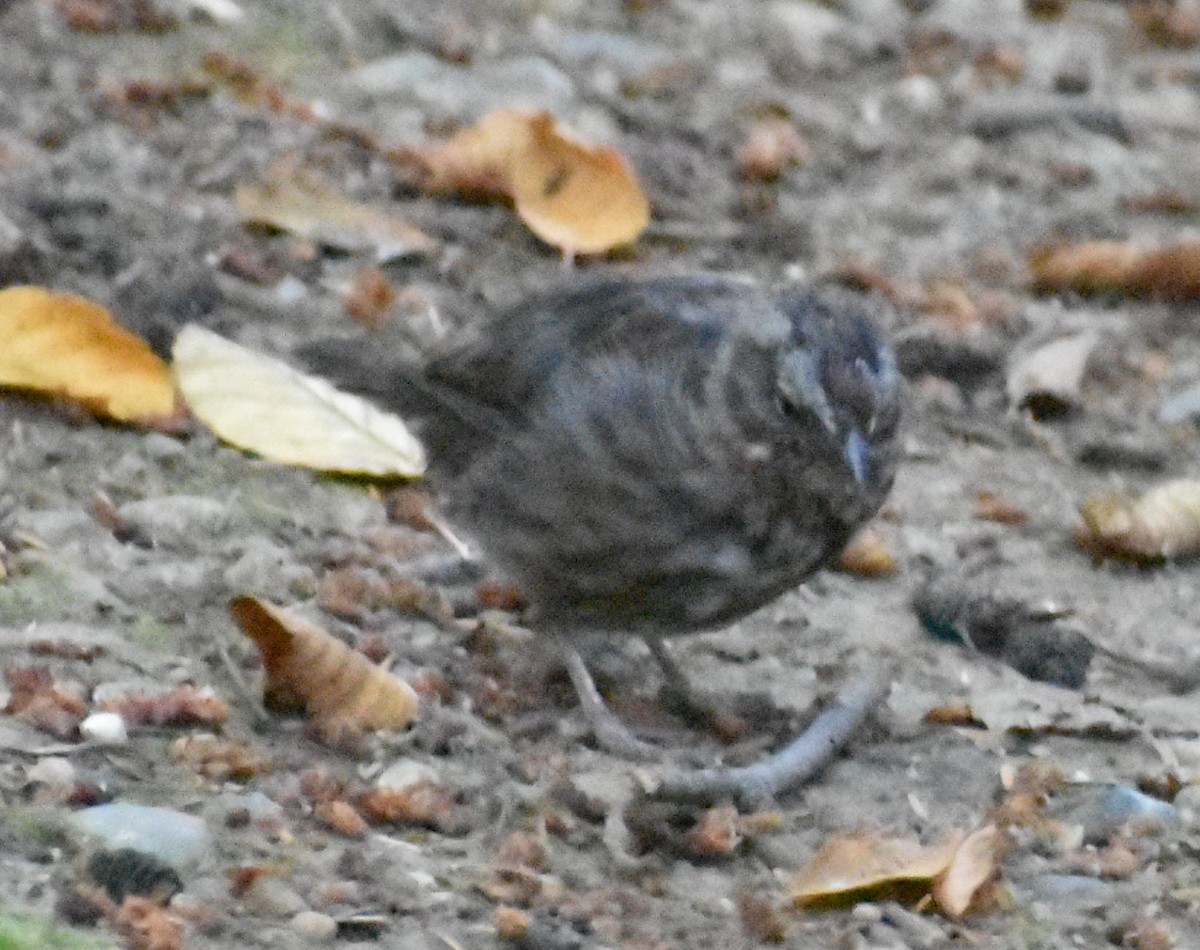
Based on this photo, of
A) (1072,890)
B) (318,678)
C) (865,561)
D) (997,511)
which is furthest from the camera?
(997,511)

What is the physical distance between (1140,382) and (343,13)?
8.79 feet

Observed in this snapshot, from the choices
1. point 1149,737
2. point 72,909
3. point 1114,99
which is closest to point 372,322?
point 1149,737

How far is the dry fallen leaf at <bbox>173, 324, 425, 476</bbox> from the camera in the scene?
4805 mm

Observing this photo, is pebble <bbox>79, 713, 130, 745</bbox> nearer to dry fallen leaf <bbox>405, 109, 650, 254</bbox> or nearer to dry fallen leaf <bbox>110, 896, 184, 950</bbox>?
dry fallen leaf <bbox>110, 896, 184, 950</bbox>

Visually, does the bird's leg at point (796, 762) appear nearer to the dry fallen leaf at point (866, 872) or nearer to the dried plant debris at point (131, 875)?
the dry fallen leaf at point (866, 872)

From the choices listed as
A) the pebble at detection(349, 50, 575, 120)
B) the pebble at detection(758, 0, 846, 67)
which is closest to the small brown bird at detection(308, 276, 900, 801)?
the pebble at detection(349, 50, 575, 120)

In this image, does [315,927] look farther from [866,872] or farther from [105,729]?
[866,872]

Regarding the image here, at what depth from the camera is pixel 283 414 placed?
4.89 metres

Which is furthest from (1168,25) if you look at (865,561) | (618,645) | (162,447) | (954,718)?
(162,447)

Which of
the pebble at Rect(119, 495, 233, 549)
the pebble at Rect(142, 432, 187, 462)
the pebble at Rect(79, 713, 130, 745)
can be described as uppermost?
the pebble at Rect(79, 713, 130, 745)

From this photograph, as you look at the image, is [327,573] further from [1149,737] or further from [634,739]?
[1149,737]

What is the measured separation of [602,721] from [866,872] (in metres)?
0.73

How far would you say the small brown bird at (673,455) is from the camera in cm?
411

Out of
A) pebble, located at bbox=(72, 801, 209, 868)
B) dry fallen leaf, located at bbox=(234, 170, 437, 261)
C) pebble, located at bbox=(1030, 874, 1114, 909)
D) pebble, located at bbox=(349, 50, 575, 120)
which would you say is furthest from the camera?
pebble, located at bbox=(349, 50, 575, 120)
